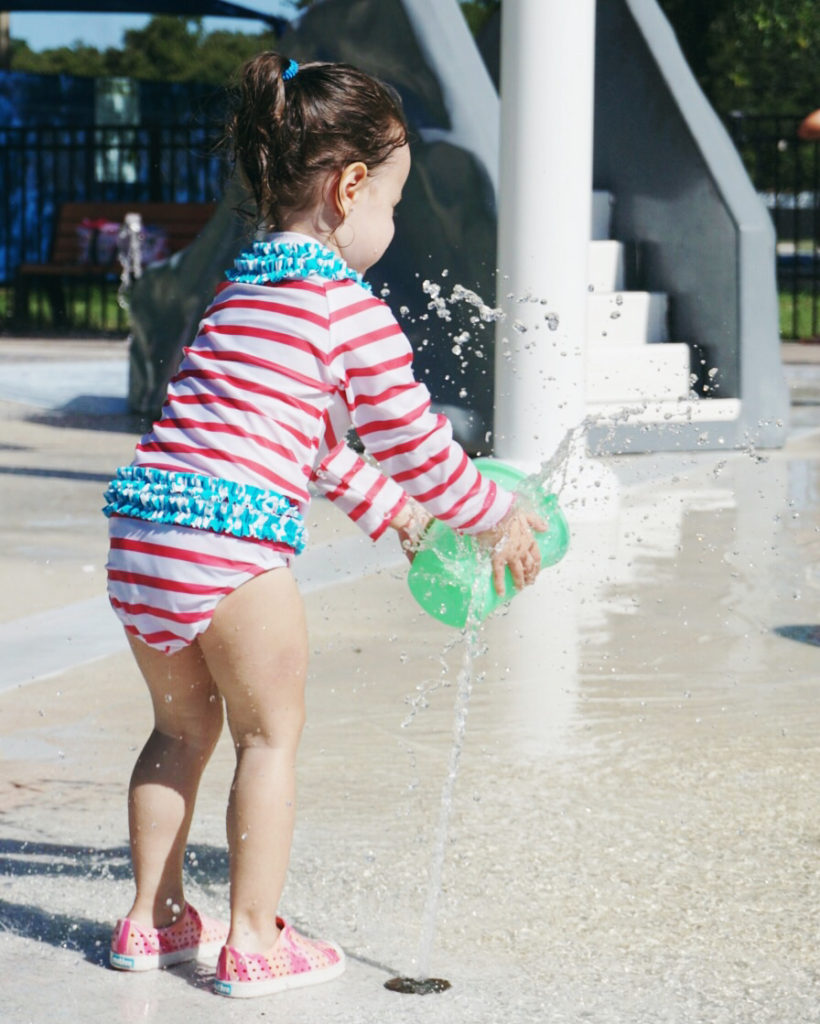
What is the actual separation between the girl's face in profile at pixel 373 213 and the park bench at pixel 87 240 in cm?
1572

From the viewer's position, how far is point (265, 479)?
2637 millimetres

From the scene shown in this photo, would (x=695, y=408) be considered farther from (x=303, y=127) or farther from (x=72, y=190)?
(x=72, y=190)

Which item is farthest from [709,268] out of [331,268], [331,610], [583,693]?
[331,268]

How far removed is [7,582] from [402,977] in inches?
132

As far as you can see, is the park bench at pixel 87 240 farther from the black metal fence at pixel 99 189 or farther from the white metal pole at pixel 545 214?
the white metal pole at pixel 545 214

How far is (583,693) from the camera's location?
4.52m

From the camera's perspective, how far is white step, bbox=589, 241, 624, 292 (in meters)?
9.52

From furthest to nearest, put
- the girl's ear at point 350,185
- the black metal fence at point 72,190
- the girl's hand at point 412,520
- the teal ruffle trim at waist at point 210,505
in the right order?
1. the black metal fence at point 72,190
2. the girl's hand at point 412,520
3. the girl's ear at point 350,185
4. the teal ruffle trim at waist at point 210,505

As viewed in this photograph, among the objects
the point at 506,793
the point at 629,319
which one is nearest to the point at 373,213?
the point at 506,793

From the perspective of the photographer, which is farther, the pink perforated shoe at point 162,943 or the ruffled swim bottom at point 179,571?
the pink perforated shoe at point 162,943

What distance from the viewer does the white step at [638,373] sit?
9.05 m

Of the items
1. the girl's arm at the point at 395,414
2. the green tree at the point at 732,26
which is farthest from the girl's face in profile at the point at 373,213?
the green tree at the point at 732,26

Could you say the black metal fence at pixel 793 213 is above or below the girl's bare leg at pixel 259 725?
above

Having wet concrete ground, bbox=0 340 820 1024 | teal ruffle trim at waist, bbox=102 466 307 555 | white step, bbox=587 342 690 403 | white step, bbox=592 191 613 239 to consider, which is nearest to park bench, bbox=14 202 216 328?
white step, bbox=592 191 613 239
